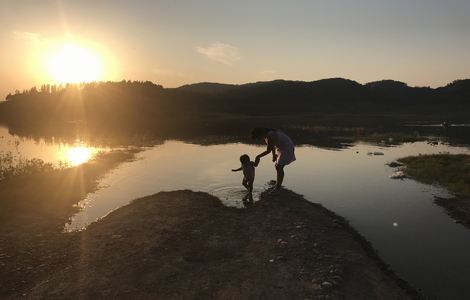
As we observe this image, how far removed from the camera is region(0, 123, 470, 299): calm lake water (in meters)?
12.8

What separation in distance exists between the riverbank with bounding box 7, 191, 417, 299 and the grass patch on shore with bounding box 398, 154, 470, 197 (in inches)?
427

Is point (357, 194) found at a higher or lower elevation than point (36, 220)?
higher

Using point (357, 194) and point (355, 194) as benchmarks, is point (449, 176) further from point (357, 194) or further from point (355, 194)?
point (355, 194)

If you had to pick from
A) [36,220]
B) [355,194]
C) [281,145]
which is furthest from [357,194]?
[36,220]

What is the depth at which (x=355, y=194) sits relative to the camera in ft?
74.2

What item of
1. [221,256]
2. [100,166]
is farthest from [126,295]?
[100,166]

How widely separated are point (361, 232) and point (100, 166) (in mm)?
23094

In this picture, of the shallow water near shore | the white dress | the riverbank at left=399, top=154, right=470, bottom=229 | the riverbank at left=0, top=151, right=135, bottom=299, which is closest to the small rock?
the shallow water near shore

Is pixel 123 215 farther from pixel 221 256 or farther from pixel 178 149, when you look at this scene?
pixel 178 149

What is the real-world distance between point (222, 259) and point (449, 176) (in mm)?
20291

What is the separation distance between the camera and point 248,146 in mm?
50281

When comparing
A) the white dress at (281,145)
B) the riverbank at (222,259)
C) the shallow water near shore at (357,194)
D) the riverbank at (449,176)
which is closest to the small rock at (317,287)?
the riverbank at (222,259)

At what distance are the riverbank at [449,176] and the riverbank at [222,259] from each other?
6360 mm

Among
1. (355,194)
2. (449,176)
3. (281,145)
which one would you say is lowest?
(355,194)
